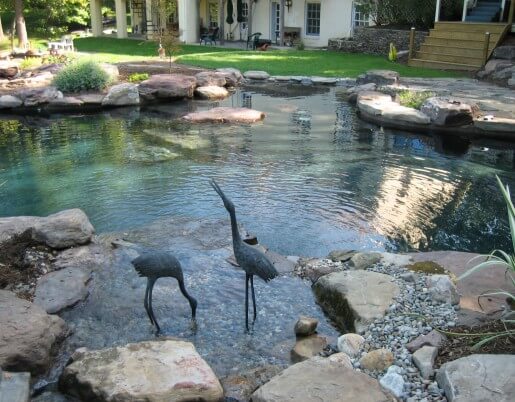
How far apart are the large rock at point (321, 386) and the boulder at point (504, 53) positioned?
15.9 m

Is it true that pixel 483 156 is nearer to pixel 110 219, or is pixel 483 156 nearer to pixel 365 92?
pixel 365 92

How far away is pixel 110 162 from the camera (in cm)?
937

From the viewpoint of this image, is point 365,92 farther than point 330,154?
Yes

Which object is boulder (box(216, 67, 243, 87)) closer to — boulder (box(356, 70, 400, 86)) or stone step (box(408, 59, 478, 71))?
boulder (box(356, 70, 400, 86))

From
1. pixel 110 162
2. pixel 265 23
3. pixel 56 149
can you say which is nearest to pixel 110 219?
pixel 110 162

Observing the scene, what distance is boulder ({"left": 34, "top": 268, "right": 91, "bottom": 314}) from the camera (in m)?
4.65

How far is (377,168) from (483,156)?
86.9 inches

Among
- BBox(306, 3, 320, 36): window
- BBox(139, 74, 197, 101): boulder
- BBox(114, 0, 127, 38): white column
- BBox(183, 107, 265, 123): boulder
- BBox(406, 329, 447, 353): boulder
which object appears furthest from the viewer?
BBox(114, 0, 127, 38): white column

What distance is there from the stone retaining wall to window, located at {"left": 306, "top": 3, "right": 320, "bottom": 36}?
2135 mm

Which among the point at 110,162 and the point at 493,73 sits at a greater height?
the point at 493,73

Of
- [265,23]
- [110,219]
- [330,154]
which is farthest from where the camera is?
[265,23]

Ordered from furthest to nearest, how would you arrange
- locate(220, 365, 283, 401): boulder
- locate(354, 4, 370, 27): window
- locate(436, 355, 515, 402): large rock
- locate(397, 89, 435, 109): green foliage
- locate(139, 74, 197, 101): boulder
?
locate(354, 4, 370, 27): window → locate(139, 74, 197, 101): boulder → locate(397, 89, 435, 109): green foliage → locate(220, 365, 283, 401): boulder → locate(436, 355, 515, 402): large rock

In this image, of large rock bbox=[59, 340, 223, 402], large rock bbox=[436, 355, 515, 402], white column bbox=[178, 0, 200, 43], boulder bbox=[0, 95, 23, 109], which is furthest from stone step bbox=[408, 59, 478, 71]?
large rock bbox=[59, 340, 223, 402]

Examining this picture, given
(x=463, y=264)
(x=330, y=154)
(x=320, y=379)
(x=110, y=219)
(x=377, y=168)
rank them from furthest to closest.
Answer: (x=330, y=154) → (x=377, y=168) → (x=110, y=219) → (x=463, y=264) → (x=320, y=379)
